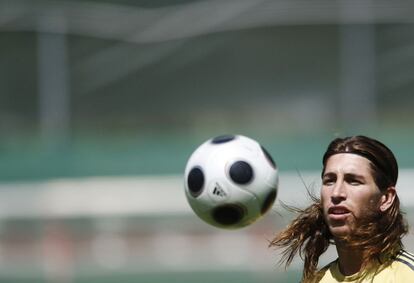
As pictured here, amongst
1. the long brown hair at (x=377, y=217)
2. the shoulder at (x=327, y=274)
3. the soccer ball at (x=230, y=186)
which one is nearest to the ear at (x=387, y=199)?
the long brown hair at (x=377, y=217)

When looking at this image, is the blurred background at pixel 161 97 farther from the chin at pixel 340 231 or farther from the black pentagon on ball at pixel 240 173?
the chin at pixel 340 231

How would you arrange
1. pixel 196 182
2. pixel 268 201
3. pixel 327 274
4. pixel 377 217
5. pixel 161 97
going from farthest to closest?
pixel 161 97 → pixel 268 201 → pixel 196 182 → pixel 327 274 → pixel 377 217

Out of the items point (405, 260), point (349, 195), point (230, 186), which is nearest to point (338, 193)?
point (349, 195)

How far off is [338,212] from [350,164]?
0.59 ft

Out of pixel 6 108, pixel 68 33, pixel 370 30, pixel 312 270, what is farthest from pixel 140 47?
pixel 312 270

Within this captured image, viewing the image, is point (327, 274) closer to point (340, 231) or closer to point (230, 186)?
point (340, 231)

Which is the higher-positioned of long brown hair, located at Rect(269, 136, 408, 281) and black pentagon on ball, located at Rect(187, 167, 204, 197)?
black pentagon on ball, located at Rect(187, 167, 204, 197)

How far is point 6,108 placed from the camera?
1336 centimetres

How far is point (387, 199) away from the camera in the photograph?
3.70m

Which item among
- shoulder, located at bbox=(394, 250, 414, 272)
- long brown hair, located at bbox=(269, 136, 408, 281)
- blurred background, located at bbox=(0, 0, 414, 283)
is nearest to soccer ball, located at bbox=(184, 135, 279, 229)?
long brown hair, located at bbox=(269, 136, 408, 281)

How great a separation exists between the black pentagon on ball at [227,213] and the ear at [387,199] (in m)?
1.59

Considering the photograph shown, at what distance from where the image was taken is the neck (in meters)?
3.70

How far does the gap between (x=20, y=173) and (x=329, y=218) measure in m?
9.38

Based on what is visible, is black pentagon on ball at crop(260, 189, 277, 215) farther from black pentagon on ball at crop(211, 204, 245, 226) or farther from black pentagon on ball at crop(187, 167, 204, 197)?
black pentagon on ball at crop(187, 167, 204, 197)
